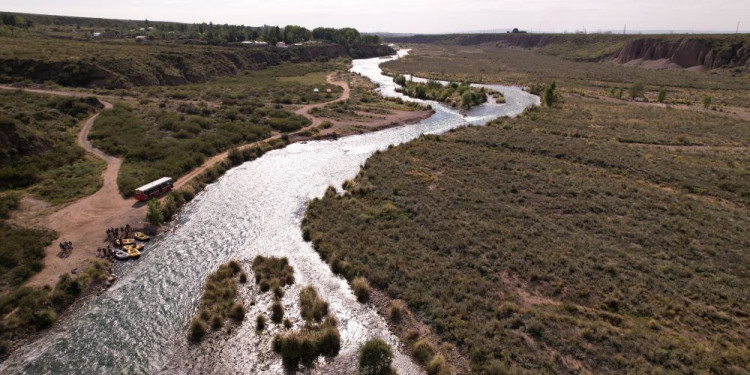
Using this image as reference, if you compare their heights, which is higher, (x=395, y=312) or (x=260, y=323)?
(x=395, y=312)

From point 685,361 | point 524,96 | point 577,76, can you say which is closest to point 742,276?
point 685,361

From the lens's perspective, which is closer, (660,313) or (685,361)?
(685,361)

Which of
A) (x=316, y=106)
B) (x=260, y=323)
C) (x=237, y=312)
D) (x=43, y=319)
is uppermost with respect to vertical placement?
(x=316, y=106)

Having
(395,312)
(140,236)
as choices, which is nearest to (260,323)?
(395,312)

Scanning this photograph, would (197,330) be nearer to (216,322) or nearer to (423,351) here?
(216,322)

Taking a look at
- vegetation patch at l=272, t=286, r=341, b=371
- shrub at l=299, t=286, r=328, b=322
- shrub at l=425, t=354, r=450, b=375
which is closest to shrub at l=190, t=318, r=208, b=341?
Answer: vegetation patch at l=272, t=286, r=341, b=371

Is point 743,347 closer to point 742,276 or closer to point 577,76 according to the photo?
point 742,276

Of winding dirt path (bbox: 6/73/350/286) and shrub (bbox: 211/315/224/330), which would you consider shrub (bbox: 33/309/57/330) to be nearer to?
winding dirt path (bbox: 6/73/350/286)
